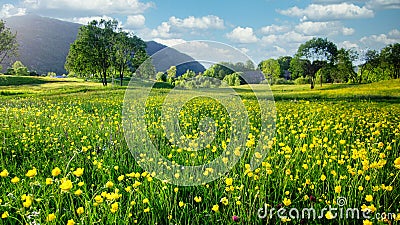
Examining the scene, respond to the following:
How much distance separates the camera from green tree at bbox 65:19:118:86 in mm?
27547

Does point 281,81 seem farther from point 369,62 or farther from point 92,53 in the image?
point 92,53

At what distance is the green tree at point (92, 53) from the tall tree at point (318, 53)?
49.3ft

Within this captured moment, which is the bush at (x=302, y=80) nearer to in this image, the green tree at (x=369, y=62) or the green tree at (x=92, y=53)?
the green tree at (x=369, y=62)

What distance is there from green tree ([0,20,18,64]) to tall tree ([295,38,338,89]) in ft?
71.2

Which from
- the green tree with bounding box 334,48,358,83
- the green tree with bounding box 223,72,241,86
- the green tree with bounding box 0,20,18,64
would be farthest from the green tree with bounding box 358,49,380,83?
the green tree with bounding box 0,20,18,64

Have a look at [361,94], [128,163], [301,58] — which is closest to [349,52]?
[301,58]

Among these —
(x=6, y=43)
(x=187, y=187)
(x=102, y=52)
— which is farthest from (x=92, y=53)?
(x=187, y=187)

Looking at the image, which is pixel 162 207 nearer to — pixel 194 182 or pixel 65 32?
pixel 194 182

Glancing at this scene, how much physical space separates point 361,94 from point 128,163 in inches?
→ 372

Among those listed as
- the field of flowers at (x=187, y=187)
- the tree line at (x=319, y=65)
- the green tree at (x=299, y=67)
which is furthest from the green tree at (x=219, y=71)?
the green tree at (x=299, y=67)

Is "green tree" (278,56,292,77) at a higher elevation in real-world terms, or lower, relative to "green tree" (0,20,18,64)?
lower

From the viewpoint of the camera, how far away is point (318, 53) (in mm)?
28094

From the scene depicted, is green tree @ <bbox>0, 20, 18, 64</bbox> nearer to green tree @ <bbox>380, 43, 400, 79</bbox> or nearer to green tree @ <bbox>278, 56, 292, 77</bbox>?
green tree @ <bbox>278, 56, 292, 77</bbox>

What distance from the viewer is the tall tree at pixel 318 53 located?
2734cm
